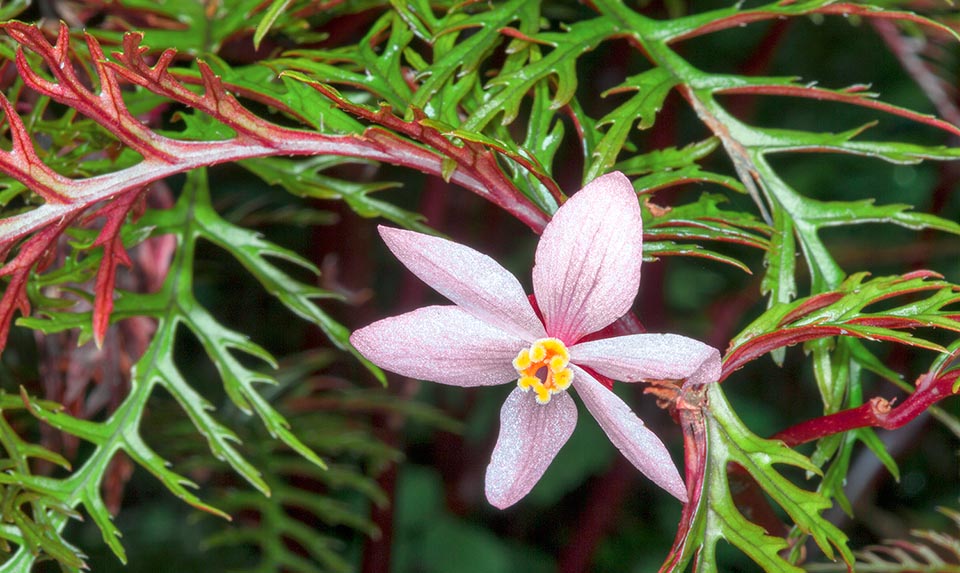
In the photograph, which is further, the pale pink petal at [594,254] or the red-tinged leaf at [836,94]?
the red-tinged leaf at [836,94]

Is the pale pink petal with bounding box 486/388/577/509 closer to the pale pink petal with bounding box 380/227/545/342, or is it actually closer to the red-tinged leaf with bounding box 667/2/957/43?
the pale pink petal with bounding box 380/227/545/342

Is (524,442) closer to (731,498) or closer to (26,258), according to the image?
(731,498)

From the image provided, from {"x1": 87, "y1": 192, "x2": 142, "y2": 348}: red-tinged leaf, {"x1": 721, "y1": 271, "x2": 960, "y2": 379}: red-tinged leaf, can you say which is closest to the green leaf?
{"x1": 721, "y1": 271, "x2": 960, "y2": 379}: red-tinged leaf

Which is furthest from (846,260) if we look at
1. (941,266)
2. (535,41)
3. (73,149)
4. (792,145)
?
(73,149)

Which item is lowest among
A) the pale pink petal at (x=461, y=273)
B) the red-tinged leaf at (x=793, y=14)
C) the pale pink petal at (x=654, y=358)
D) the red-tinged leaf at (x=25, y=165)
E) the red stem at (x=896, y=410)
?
the red stem at (x=896, y=410)

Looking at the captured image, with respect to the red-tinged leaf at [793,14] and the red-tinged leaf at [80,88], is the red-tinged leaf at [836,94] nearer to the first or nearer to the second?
the red-tinged leaf at [793,14]

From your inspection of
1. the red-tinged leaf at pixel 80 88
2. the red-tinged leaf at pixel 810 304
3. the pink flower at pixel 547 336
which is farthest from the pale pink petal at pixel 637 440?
the red-tinged leaf at pixel 80 88

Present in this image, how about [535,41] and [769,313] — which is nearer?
[769,313]

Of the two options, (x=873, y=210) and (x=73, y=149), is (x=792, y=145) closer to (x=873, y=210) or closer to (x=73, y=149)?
(x=873, y=210)
